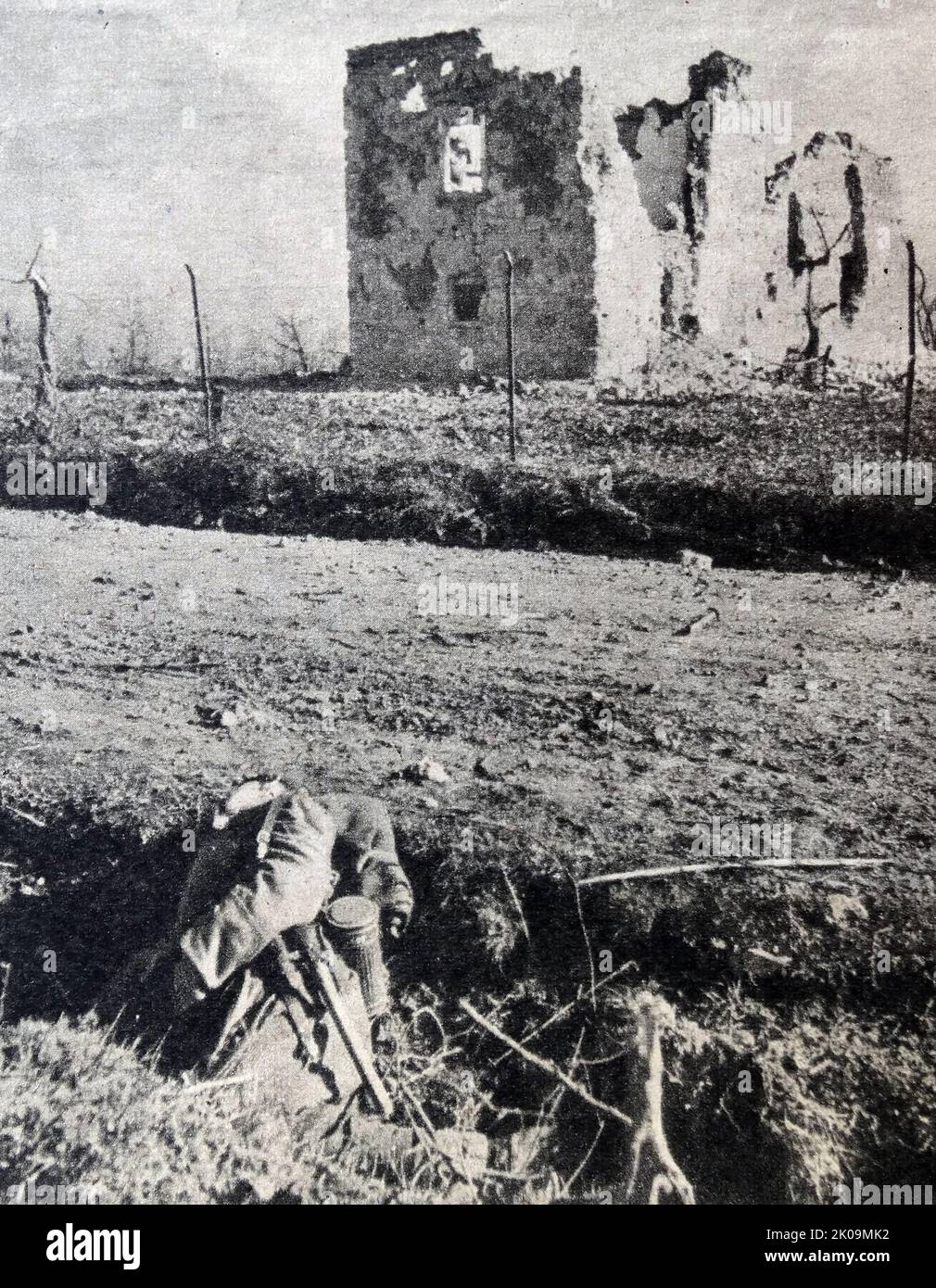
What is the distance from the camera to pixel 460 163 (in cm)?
416

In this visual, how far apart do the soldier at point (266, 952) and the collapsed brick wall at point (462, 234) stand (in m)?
1.82

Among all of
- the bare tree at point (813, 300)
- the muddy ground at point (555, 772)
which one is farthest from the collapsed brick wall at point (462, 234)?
the muddy ground at point (555, 772)

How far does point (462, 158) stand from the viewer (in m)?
4.16

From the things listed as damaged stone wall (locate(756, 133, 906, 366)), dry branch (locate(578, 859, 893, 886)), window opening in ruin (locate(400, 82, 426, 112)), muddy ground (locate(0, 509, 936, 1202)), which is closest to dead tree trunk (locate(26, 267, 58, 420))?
muddy ground (locate(0, 509, 936, 1202))

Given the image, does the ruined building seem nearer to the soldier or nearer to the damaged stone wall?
the damaged stone wall

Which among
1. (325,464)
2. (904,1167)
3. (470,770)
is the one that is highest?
(325,464)

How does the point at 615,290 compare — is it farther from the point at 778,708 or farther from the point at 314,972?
the point at 314,972

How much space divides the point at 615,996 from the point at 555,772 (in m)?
0.57

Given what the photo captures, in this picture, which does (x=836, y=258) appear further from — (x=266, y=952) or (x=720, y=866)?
(x=266, y=952)

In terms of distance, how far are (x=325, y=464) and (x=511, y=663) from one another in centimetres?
104

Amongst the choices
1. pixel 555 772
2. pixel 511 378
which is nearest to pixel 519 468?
pixel 511 378

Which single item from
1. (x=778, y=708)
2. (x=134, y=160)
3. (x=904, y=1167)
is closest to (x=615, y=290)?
(x=134, y=160)

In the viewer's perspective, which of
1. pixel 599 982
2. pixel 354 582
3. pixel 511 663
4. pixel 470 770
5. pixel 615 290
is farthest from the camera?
pixel 615 290

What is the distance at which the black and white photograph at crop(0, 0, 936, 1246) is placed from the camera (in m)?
2.01
